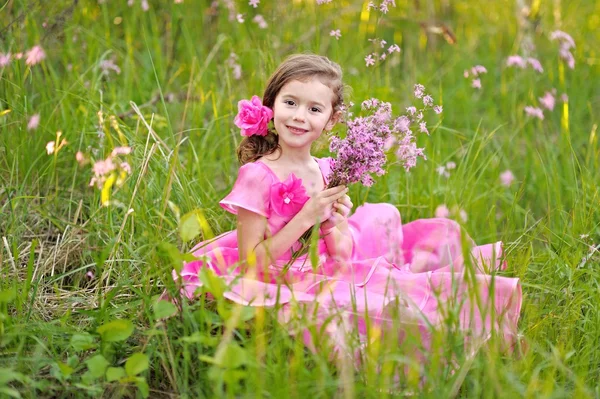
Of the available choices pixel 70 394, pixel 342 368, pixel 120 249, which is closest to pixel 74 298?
pixel 120 249

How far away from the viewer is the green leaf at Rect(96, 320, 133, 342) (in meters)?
2.04

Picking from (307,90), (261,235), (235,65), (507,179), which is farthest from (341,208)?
(235,65)

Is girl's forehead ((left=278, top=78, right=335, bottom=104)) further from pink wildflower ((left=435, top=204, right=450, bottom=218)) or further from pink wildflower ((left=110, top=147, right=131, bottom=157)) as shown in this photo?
pink wildflower ((left=435, top=204, right=450, bottom=218))

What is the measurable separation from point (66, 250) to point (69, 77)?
3.60 feet

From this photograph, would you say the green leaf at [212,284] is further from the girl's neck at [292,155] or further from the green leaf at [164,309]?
the girl's neck at [292,155]

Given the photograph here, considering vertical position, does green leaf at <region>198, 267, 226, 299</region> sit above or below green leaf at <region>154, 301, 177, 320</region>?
above

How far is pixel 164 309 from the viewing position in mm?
2023

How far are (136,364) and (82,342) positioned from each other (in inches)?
8.0

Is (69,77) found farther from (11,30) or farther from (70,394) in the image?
(70,394)

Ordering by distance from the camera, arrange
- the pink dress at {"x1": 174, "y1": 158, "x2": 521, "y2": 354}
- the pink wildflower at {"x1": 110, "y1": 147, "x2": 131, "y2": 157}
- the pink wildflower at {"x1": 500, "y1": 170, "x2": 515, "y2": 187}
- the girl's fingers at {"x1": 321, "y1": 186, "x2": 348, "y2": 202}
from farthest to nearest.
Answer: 1. the pink wildflower at {"x1": 500, "y1": 170, "x2": 515, "y2": 187}
2. the girl's fingers at {"x1": 321, "y1": 186, "x2": 348, "y2": 202}
3. the pink wildflower at {"x1": 110, "y1": 147, "x2": 131, "y2": 157}
4. the pink dress at {"x1": 174, "y1": 158, "x2": 521, "y2": 354}

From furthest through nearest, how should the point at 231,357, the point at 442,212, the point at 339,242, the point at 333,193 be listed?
the point at 442,212 → the point at 339,242 → the point at 333,193 → the point at 231,357

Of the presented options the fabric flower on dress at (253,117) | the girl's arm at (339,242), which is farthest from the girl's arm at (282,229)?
the fabric flower on dress at (253,117)

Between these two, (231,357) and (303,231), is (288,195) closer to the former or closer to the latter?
(303,231)

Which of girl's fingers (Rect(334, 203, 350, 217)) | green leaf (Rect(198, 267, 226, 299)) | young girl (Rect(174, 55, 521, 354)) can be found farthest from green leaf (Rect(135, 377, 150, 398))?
girl's fingers (Rect(334, 203, 350, 217))
